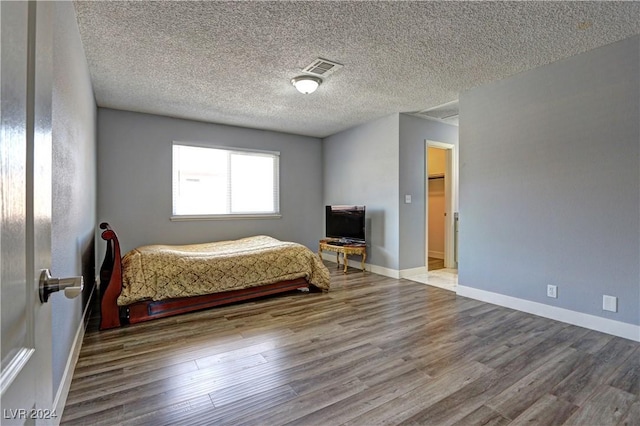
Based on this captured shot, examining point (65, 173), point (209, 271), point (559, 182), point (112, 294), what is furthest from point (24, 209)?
point (559, 182)

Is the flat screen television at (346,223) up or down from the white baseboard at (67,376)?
up

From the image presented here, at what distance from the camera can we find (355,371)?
6.88 feet

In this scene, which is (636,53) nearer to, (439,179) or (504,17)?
(504,17)

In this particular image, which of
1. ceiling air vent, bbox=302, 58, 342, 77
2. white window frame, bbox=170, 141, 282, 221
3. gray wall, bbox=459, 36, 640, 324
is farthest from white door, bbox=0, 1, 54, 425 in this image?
white window frame, bbox=170, 141, 282, 221

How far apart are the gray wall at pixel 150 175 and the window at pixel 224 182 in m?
0.15

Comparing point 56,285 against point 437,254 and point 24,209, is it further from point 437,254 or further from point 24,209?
point 437,254

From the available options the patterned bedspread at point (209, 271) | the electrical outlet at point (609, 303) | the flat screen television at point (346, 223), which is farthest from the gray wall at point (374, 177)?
→ the electrical outlet at point (609, 303)

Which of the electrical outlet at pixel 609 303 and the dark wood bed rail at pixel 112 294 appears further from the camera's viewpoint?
the dark wood bed rail at pixel 112 294

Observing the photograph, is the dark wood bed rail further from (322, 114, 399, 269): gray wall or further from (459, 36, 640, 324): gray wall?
(459, 36, 640, 324): gray wall

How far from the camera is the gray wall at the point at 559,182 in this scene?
265 cm

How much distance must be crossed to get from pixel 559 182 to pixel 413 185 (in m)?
2.12

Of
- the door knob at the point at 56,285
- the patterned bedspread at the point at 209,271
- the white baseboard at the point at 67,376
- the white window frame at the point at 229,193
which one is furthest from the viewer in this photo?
the white window frame at the point at 229,193

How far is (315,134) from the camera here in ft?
20.4

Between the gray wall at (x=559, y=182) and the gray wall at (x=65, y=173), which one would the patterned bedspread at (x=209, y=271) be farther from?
the gray wall at (x=559, y=182)
